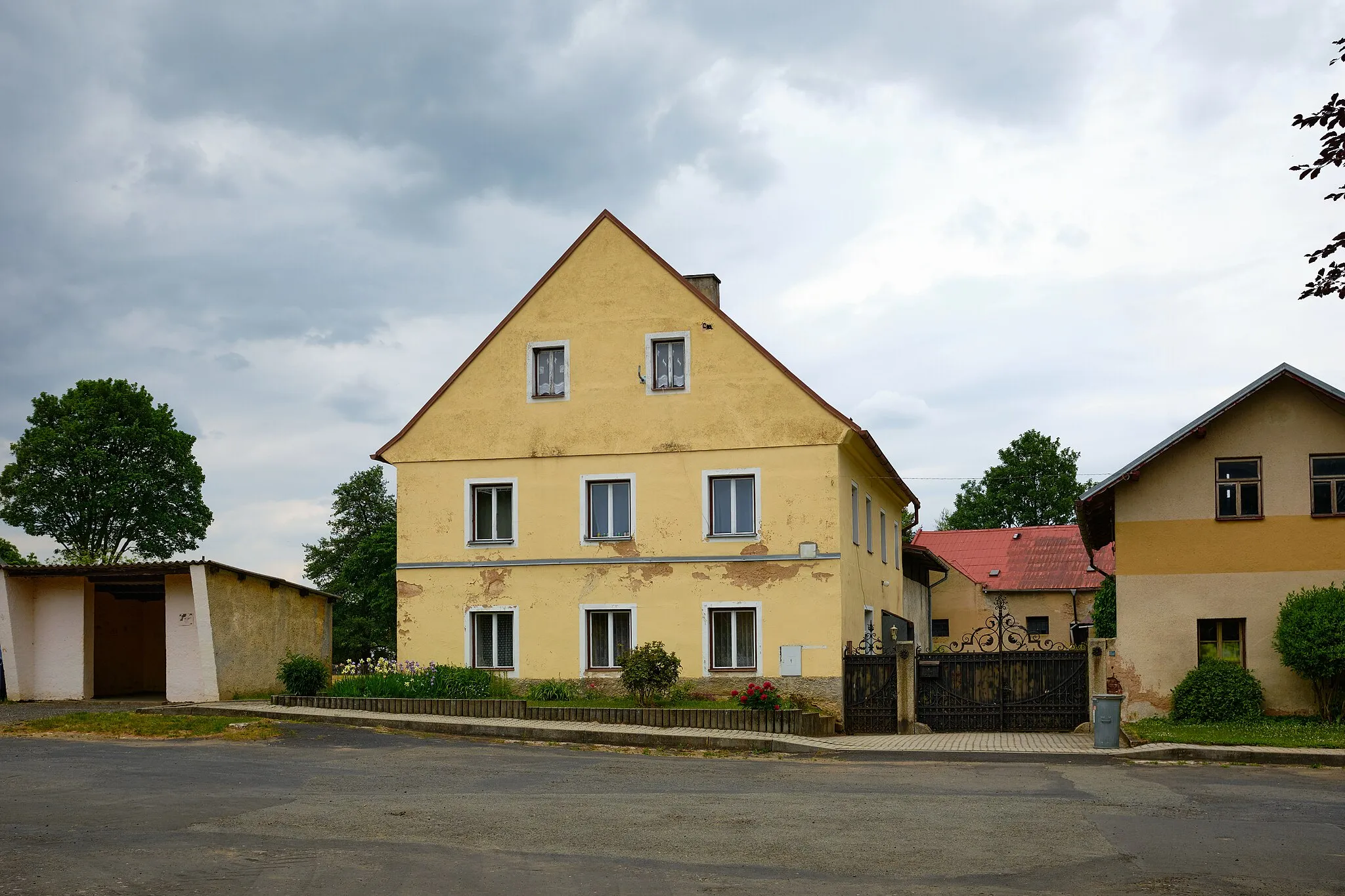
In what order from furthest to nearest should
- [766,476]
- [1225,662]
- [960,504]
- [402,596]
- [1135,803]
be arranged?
[960,504] → [402,596] → [766,476] → [1225,662] → [1135,803]

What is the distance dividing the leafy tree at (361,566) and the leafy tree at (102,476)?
9.30 m

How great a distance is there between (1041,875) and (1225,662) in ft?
47.6

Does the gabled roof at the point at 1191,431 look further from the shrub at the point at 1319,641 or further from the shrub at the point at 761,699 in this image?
the shrub at the point at 761,699

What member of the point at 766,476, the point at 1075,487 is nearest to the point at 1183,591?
the point at 766,476

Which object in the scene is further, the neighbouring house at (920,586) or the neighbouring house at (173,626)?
the neighbouring house at (920,586)

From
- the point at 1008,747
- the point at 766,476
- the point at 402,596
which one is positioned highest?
the point at 766,476

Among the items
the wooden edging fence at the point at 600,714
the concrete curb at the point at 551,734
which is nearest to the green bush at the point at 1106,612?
the wooden edging fence at the point at 600,714

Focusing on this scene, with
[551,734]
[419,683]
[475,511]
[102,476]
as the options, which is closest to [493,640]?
[419,683]

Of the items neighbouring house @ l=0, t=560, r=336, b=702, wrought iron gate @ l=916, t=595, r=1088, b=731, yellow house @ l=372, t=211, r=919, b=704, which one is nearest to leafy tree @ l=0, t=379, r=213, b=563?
neighbouring house @ l=0, t=560, r=336, b=702

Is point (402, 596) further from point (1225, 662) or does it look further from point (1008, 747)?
point (1225, 662)

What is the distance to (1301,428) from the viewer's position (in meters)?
22.1

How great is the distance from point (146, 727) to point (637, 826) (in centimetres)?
1164

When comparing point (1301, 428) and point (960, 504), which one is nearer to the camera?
point (1301, 428)

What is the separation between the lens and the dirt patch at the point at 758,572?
24.6 meters
